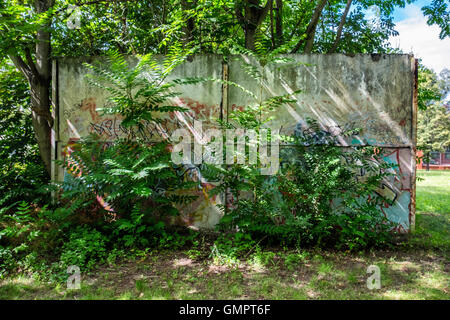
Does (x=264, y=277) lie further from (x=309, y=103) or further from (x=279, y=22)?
(x=279, y=22)

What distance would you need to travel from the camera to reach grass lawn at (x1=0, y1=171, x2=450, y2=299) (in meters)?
3.33

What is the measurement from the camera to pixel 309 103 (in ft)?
17.5

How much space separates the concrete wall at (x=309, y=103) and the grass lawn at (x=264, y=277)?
1109 mm

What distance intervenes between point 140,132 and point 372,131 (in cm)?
421

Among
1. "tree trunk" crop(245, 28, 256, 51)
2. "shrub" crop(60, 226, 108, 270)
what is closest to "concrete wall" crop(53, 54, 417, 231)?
"shrub" crop(60, 226, 108, 270)

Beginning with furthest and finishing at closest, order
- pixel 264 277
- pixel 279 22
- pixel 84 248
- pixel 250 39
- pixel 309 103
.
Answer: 1. pixel 279 22
2. pixel 250 39
3. pixel 309 103
4. pixel 84 248
5. pixel 264 277

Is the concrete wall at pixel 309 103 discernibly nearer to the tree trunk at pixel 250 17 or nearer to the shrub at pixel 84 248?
the shrub at pixel 84 248

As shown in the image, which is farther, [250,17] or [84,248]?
[250,17]

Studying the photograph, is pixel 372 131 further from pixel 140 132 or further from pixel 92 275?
pixel 92 275

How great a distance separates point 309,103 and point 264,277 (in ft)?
10.4

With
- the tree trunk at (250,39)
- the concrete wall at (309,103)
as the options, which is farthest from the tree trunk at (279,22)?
the concrete wall at (309,103)

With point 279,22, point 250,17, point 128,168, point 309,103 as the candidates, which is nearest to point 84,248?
point 128,168

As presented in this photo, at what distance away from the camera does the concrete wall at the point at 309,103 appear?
519 cm

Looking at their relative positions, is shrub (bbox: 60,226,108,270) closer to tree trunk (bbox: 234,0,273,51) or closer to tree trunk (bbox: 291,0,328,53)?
tree trunk (bbox: 234,0,273,51)
